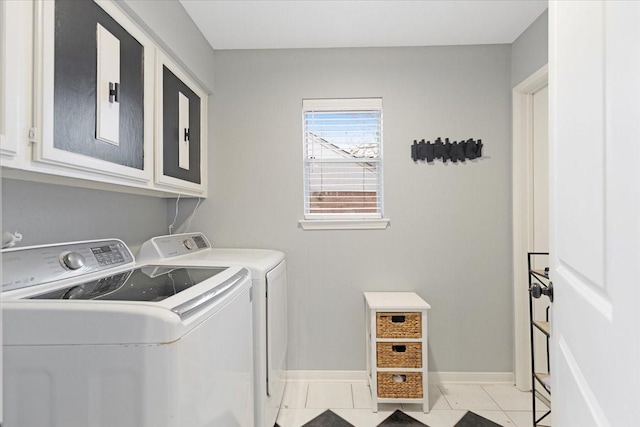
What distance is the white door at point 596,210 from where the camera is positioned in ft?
1.74

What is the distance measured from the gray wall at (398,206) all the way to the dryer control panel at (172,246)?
17cm

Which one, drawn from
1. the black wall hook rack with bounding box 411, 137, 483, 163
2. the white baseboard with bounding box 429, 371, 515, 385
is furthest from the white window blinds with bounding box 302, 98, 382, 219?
the white baseboard with bounding box 429, 371, 515, 385

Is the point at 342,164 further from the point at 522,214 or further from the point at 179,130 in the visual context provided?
the point at 522,214

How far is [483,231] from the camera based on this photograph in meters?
2.41

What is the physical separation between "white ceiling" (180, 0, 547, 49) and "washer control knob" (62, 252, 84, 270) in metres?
1.52

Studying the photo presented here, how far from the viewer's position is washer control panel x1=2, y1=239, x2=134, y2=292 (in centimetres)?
108

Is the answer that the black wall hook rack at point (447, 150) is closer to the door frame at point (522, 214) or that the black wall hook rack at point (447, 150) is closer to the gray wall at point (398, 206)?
the gray wall at point (398, 206)

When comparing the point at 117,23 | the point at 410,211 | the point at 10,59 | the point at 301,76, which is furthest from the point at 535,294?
the point at 301,76

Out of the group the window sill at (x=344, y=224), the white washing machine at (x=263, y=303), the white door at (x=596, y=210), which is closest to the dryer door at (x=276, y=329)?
the white washing machine at (x=263, y=303)

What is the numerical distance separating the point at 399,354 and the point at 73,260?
1802 millimetres

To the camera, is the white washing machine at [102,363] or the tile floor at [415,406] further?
the tile floor at [415,406]

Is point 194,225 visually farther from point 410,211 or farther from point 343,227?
point 410,211

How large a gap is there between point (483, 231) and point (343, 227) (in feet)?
3.33

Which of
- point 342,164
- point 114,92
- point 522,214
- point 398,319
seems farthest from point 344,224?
point 114,92
